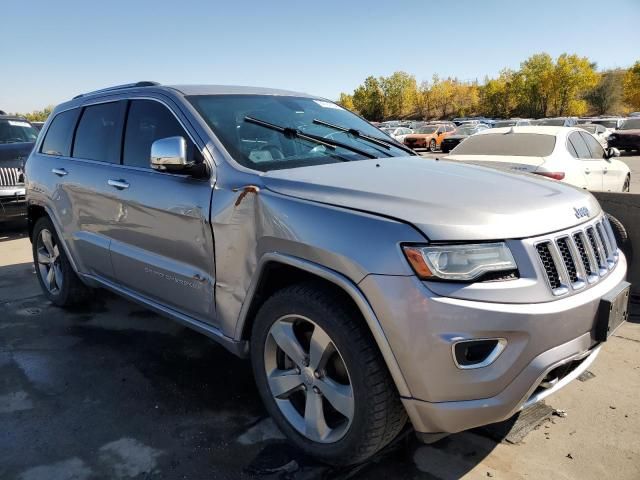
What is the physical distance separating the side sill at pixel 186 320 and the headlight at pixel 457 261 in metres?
1.19

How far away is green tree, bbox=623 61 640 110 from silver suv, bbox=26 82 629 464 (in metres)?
61.9

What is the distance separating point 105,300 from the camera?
16.5 feet

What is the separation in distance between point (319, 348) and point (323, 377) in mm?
157

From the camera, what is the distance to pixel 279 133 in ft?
10.2

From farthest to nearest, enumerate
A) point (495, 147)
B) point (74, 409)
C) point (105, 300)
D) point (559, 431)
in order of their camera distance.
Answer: point (495, 147) < point (105, 300) < point (74, 409) < point (559, 431)

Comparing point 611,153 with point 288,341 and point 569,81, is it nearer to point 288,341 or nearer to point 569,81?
point 288,341

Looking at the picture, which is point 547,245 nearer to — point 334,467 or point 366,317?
point 366,317

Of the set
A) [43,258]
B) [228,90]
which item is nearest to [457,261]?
[228,90]

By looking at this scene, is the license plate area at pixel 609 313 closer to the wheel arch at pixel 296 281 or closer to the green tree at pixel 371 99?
the wheel arch at pixel 296 281

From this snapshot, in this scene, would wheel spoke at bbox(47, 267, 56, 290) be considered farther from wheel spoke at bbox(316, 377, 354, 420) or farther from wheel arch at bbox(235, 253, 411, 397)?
wheel spoke at bbox(316, 377, 354, 420)

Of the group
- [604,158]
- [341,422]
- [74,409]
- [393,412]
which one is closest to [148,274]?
[74,409]

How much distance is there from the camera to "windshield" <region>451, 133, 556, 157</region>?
6.57 metres

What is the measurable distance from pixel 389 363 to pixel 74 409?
6.74ft

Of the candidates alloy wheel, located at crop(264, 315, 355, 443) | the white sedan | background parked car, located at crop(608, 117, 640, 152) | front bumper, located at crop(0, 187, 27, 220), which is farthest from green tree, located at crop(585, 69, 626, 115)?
alloy wheel, located at crop(264, 315, 355, 443)
